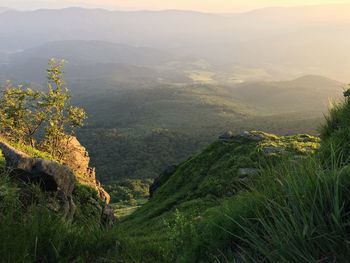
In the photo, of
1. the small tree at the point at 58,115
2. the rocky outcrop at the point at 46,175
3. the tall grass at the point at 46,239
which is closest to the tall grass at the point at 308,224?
A: the tall grass at the point at 46,239

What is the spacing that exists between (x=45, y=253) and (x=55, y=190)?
16.4 feet

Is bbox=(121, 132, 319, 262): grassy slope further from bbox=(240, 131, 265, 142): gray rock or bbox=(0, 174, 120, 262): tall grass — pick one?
bbox=(0, 174, 120, 262): tall grass

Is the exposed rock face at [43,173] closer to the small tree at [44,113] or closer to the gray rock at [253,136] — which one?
the gray rock at [253,136]

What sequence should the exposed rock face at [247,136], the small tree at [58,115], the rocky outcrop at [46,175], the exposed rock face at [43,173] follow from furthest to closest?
the small tree at [58,115], the exposed rock face at [247,136], the exposed rock face at [43,173], the rocky outcrop at [46,175]

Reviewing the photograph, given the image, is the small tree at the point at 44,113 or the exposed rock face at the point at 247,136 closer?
the exposed rock face at the point at 247,136

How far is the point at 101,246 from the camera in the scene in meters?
6.12

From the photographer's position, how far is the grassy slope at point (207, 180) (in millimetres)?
12653

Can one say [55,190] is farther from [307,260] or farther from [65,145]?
[65,145]

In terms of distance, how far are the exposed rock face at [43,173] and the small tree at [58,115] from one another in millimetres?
18890

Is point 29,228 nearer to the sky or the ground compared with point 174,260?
nearer to the sky

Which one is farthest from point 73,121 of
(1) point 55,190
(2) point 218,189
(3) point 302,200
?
(3) point 302,200

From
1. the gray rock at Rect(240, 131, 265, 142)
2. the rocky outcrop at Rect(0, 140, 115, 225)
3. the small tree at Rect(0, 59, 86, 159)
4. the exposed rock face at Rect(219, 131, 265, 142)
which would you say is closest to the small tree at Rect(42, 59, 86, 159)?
the small tree at Rect(0, 59, 86, 159)

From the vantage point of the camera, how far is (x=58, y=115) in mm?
31812

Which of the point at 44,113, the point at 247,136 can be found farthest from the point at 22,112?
the point at 247,136
